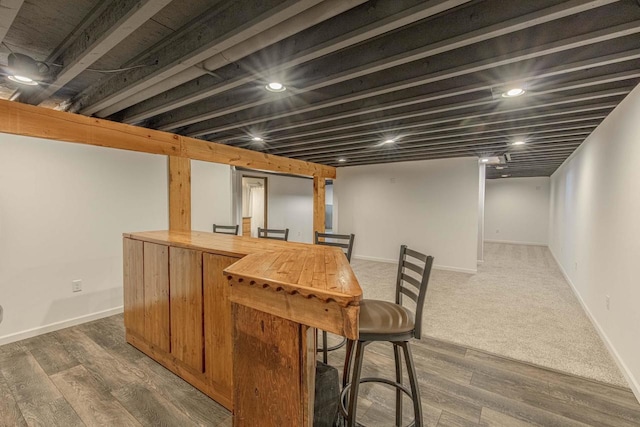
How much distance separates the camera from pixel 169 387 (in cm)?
201

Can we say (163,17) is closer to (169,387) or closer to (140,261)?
(140,261)

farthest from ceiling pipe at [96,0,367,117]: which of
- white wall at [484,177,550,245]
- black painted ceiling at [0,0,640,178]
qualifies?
white wall at [484,177,550,245]

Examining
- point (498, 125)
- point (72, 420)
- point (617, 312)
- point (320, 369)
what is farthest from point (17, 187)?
point (617, 312)

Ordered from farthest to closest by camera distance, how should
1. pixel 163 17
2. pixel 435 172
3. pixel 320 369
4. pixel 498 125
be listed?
pixel 435 172 < pixel 498 125 < pixel 163 17 < pixel 320 369

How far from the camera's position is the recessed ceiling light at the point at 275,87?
2266mm

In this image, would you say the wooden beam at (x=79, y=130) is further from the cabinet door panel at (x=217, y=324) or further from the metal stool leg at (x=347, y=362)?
the metal stool leg at (x=347, y=362)

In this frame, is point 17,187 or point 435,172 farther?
point 435,172

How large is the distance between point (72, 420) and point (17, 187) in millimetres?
2195

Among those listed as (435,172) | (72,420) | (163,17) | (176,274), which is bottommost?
(72,420)

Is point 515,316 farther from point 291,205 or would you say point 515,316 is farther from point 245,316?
point 291,205

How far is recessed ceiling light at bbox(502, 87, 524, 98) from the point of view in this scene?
7.39 feet

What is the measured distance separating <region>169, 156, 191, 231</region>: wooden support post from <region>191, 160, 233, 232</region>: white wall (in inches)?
5.5

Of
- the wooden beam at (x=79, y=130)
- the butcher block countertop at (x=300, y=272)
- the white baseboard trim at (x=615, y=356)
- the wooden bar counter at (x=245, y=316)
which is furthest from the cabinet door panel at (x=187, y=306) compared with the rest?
the white baseboard trim at (x=615, y=356)

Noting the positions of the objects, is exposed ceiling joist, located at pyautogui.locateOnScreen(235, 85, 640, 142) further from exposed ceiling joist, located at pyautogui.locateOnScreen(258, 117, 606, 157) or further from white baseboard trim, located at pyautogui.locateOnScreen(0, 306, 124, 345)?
white baseboard trim, located at pyautogui.locateOnScreen(0, 306, 124, 345)
